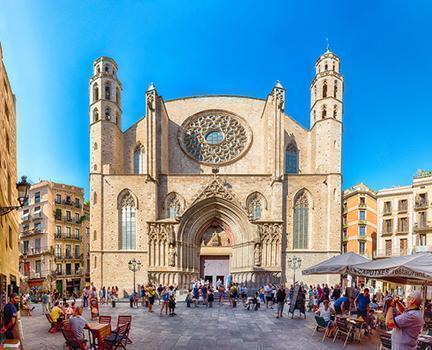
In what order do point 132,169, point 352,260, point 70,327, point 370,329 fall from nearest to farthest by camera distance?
1. point 70,327
2. point 370,329
3. point 352,260
4. point 132,169

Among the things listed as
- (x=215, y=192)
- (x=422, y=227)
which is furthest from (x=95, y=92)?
(x=422, y=227)

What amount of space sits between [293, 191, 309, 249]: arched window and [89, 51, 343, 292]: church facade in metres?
0.08

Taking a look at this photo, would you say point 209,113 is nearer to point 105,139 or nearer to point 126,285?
point 105,139

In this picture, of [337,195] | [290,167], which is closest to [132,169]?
[290,167]

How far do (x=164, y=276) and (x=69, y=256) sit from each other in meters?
20.1

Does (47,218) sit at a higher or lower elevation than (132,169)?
lower

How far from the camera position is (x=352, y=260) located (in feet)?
39.4

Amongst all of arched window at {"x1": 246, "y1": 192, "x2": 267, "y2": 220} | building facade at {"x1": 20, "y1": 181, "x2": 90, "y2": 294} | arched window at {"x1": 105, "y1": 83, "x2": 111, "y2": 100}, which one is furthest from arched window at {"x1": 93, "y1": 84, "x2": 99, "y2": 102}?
arched window at {"x1": 246, "y1": 192, "x2": 267, "y2": 220}

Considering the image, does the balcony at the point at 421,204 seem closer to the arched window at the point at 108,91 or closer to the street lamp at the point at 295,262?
the street lamp at the point at 295,262

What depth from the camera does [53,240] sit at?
3634 cm

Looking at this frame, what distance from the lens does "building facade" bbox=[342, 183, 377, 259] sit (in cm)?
3725

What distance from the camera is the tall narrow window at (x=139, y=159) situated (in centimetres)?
2811

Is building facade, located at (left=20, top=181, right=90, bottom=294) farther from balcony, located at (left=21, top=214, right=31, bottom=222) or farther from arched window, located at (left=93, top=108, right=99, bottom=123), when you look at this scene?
arched window, located at (left=93, top=108, right=99, bottom=123)

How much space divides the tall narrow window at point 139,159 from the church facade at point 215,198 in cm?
11
